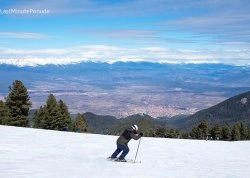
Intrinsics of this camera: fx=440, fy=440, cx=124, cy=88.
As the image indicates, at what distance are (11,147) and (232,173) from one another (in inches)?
426

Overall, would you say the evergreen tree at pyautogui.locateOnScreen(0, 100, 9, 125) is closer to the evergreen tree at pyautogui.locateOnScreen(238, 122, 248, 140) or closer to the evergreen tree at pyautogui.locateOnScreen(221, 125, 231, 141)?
the evergreen tree at pyautogui.locateOnScreen(221, 125, 231, 141)

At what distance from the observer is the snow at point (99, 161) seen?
16.1m

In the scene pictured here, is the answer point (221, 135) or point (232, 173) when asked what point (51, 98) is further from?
point (232, 173)

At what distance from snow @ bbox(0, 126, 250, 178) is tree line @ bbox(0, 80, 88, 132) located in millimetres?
32102

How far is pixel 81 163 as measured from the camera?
18531mm

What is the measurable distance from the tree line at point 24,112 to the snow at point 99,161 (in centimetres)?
3210

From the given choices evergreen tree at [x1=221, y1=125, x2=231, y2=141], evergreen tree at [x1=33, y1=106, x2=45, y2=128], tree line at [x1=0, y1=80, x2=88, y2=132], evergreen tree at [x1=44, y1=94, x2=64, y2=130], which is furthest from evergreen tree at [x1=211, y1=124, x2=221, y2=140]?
evergreen tree at [x1=33, y1=106, x2=45, y2=128]

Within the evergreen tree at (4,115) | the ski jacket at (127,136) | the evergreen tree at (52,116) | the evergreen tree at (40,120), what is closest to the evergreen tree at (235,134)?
the evergreen tree at (52,116)

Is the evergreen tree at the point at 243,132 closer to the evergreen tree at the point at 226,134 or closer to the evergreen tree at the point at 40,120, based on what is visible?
the evergreen tree at the point at 226,134

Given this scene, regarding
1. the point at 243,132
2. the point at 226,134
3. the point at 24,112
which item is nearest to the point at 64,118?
the point at 24,112

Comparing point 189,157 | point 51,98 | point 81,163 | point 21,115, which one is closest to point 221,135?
point 51,98

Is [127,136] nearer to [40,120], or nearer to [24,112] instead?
[24,112]

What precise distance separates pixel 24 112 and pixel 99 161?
4543 cm

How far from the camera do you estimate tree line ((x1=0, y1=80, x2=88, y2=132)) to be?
60.8 m
